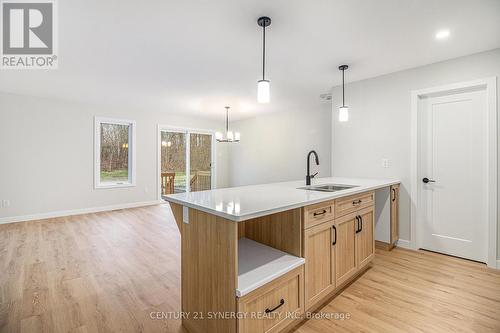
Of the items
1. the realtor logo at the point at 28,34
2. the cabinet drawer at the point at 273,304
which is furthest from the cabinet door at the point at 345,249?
the realtor logo at the point at 28,34

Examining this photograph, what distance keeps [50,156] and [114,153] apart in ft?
3.85

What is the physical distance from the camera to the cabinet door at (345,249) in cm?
202

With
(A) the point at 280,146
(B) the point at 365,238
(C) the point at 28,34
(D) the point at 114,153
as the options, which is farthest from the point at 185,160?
(B) the point at 365,238

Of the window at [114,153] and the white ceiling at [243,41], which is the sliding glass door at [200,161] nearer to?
the window at [114,153]

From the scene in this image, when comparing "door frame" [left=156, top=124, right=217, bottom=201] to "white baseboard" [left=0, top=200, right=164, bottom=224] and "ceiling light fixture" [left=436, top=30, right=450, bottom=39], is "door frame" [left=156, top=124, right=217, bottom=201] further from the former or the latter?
"ceiling light fixture" [left=436, top=30, right=450, bottom=39]

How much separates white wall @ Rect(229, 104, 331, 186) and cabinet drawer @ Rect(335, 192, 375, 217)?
2840 mm

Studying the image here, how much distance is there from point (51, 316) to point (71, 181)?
13.2ft

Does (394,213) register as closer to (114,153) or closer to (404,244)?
(404,244)

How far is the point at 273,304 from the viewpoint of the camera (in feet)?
4.85

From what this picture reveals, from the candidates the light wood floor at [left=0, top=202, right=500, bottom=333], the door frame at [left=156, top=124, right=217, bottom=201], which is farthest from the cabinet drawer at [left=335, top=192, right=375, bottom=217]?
the door frame at [left=156, top=124, right=217, bottom=201]

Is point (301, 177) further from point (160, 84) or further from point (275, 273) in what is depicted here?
point (275, 273)

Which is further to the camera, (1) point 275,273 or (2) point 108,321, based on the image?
(2) point 108,321

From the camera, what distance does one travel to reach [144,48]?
2.67 metres

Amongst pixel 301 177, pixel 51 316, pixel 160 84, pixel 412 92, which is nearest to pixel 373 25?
pixel 412 92
